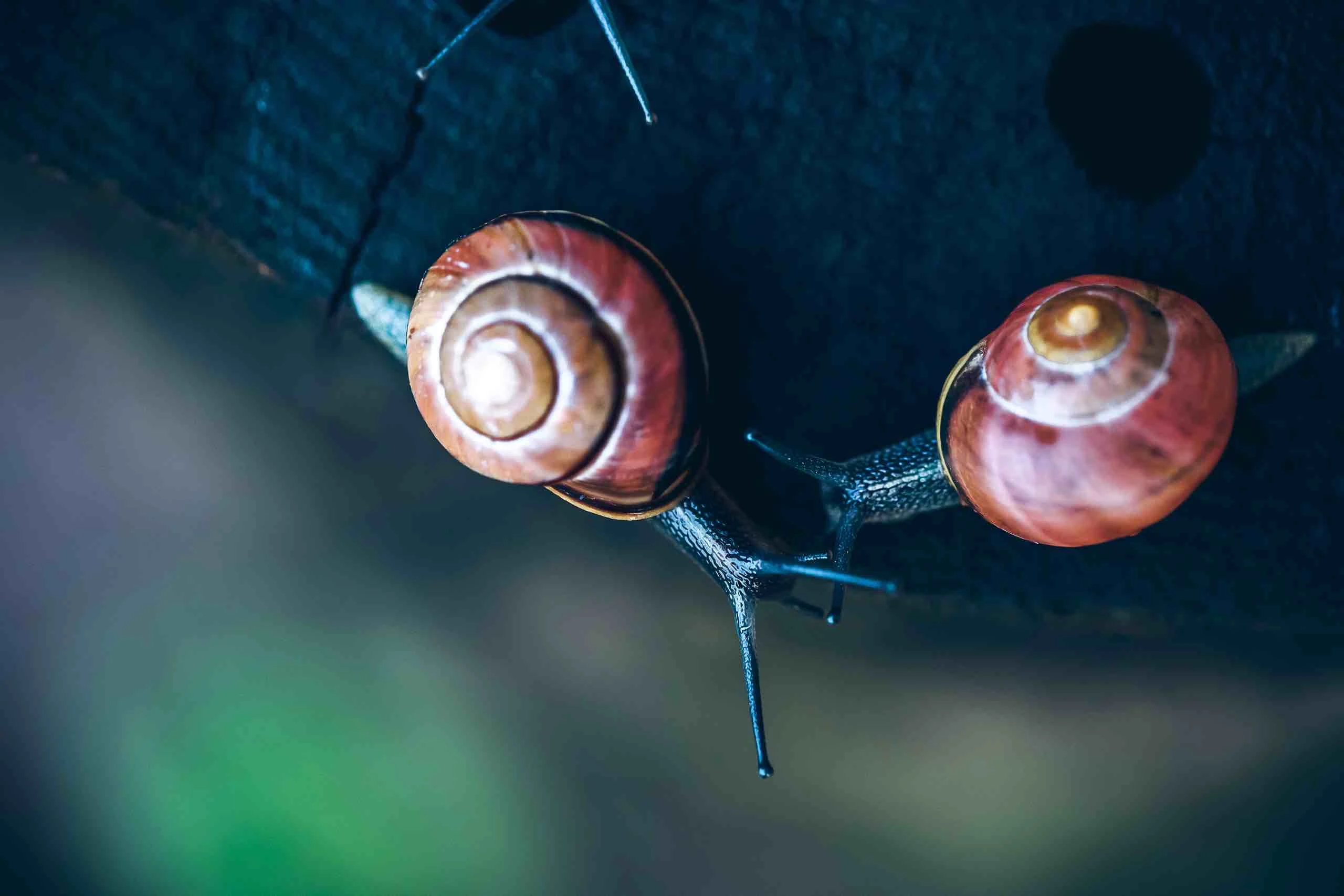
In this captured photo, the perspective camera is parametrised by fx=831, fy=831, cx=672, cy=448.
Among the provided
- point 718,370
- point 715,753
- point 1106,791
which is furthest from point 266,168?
point 1106,791

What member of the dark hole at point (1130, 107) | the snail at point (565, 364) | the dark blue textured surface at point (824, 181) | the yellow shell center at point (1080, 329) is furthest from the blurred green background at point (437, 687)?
the dark hole at point (1130, 107)

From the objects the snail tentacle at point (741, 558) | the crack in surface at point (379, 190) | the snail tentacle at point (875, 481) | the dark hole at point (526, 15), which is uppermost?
the dark hole at point (526, 15)

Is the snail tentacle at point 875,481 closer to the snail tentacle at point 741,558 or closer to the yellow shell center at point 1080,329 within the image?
the snail tentacle at point 741,558

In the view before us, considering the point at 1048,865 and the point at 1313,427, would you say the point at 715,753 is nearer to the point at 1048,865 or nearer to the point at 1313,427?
the point at 1048,865

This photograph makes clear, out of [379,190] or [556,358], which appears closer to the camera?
[556,358]

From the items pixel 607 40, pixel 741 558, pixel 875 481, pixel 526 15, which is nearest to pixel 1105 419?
pixel 875 481

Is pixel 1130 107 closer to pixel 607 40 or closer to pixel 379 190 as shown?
pixel 607 40
